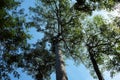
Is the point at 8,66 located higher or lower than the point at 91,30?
lower

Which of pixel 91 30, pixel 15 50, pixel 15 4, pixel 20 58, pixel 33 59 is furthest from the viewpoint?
pixel 91 30

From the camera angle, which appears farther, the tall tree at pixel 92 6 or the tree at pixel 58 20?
the tree at pixel 58 20

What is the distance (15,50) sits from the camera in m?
21.4

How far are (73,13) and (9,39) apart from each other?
1011 centimetres

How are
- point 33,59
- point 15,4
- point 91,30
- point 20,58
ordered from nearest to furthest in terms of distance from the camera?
point 15,4 → point 20,58 → point 33,59 → point 91,30

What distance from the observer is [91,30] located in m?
27.4

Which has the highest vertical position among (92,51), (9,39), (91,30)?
(91,30)

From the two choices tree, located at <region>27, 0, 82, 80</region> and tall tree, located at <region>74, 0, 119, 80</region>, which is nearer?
tall tree, located at <region>74, 0, 119, 80</region>

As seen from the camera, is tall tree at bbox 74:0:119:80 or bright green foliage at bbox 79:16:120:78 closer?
tall tree at bbox 74:0:119:80

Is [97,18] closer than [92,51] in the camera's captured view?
No

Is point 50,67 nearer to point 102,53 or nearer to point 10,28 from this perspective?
point 102,53

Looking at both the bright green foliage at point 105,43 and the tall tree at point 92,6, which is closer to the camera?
the tall tree at point 92,6

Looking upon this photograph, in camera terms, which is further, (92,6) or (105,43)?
(105,43)

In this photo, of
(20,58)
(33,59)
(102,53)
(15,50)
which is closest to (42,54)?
(33,59)
